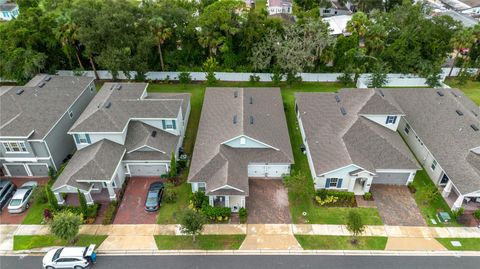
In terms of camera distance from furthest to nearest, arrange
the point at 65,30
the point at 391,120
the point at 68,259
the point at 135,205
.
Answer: the point at 65,30 < the point at 391,120 < the point at 135,205 < the point at 68,259

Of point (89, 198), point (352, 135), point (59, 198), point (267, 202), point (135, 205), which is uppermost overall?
point (352, 135)

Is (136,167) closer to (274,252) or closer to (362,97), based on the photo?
(274,252)

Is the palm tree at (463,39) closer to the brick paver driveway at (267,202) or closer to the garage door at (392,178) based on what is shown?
the garage door at (392,178)

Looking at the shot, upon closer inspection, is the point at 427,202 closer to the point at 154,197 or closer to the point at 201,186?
the point at 201,186

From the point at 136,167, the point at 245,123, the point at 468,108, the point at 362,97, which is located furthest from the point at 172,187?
the point at 468,108

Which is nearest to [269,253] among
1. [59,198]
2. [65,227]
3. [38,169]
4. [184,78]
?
[65,227]

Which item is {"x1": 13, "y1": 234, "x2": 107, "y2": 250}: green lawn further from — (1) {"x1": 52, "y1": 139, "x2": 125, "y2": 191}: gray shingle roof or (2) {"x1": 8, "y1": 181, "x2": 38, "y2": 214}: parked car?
(1) {"x1": 52, "y1": 139, "x2": 125, "y2": 191}: gray shingle roof
